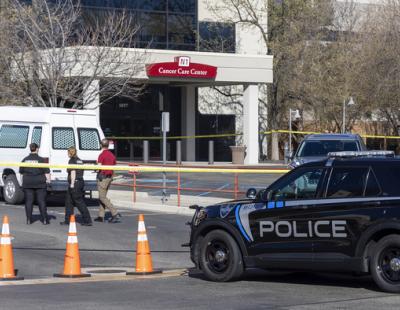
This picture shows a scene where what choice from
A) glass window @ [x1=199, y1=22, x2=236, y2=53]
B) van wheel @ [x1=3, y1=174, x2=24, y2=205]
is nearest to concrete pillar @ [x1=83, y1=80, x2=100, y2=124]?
van wheel @ [x1=3, y1=174, x2=24, y2=205]

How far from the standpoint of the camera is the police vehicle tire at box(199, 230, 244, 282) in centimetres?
1267

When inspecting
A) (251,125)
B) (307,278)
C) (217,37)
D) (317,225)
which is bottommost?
(307,278)

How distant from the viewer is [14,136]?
25391 mm

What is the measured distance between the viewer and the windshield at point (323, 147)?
2547cm

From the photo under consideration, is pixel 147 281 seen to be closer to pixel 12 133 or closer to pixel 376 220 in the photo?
pixel 376 220

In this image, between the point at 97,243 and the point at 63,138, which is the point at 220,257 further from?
the point at 63,138

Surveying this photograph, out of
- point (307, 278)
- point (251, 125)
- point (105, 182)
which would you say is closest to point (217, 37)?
point (251, 125)

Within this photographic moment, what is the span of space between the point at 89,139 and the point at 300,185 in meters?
14.1

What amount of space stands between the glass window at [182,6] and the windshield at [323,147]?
916 inches

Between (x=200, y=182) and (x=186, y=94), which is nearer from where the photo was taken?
(x=200, y=182)

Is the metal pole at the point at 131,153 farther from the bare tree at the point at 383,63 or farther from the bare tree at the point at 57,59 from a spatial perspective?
the bare tree at the point at 383,63

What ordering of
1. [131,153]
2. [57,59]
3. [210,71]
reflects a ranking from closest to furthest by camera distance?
1. [57,59]
2. [210,71]
3. [131,153]

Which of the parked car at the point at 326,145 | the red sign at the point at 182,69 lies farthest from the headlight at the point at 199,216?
the red sign at the point at 182,69

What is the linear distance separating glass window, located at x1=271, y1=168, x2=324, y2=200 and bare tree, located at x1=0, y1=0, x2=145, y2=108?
20.6 m
